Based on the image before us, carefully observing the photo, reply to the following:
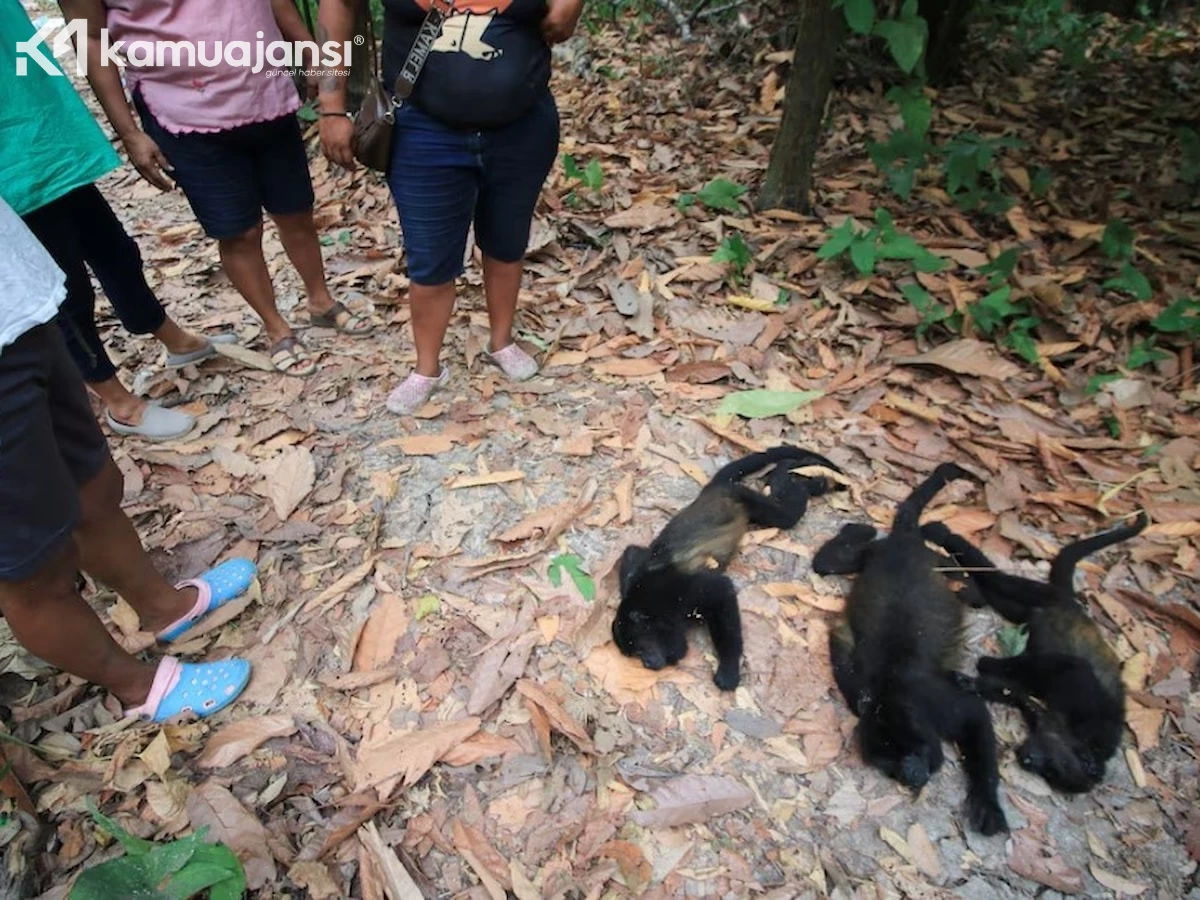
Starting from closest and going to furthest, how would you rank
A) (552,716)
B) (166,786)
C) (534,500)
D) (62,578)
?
(62,578) < (166,786) < (552,716) < (534,500)

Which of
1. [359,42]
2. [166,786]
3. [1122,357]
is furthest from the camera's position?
[359,42]

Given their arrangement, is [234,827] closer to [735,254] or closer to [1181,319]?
[735,254]

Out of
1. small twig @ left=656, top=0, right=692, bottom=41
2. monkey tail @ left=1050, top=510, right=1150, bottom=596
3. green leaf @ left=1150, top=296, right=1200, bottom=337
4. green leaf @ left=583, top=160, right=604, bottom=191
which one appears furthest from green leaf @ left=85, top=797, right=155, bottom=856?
small twig @ left=656, top=0, right=692, bottom=41

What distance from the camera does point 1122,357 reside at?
4.42 meters

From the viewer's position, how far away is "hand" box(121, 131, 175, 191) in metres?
3.46

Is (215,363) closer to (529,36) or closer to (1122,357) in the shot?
(529,36)

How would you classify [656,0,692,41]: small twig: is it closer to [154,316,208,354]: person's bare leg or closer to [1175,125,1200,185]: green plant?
[1175,125,1200,185]: green plant

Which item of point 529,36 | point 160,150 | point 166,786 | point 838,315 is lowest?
point 166,786

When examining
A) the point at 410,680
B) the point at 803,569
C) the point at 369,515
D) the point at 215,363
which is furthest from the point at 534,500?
the point at 215,363

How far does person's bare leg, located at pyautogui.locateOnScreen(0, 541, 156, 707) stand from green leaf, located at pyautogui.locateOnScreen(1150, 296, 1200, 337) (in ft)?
17.1

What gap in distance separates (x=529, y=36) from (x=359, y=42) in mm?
3367

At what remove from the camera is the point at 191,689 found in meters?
2.82

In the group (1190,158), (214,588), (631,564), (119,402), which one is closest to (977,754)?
(631,564)

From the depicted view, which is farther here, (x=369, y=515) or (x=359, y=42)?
→ (x=359, y=42)
